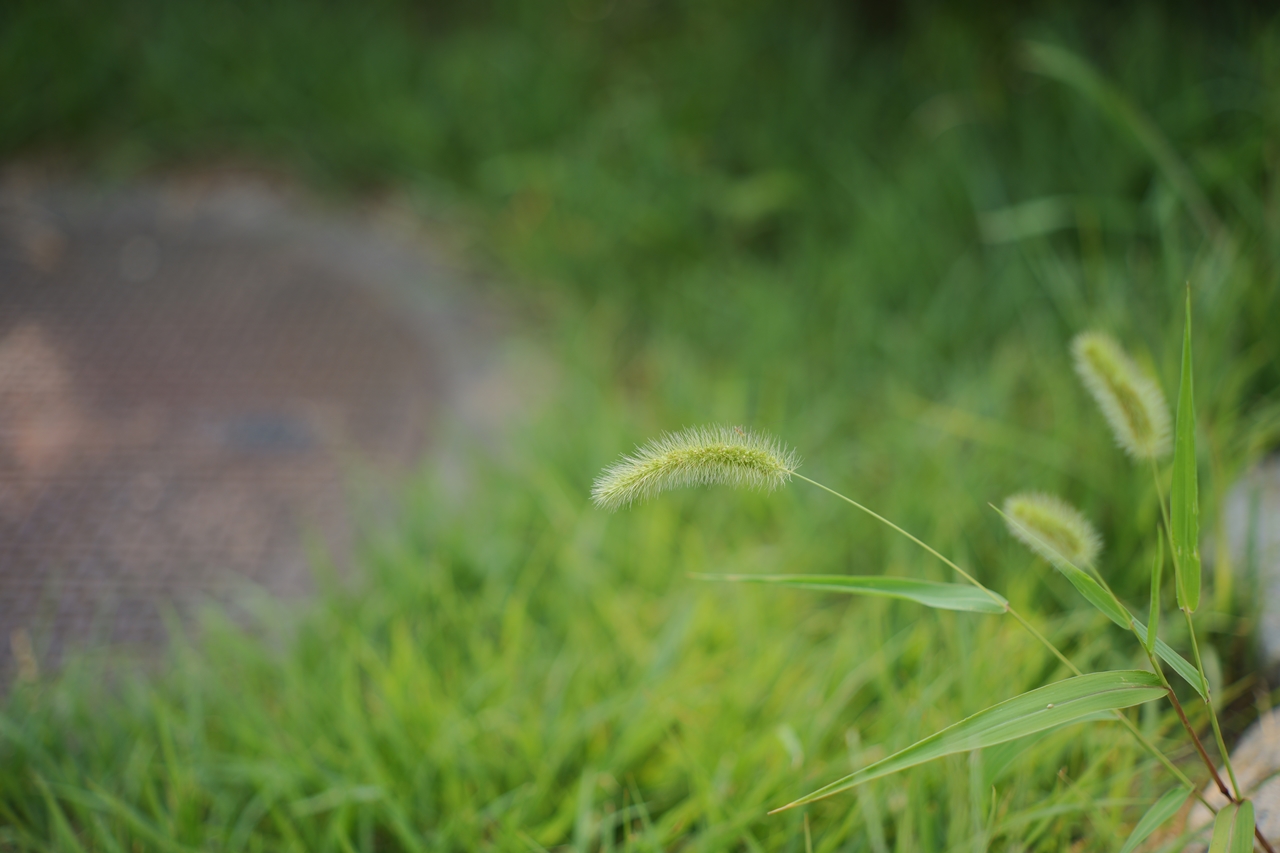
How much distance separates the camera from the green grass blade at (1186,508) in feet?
3.29

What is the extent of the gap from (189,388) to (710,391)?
1555 mm

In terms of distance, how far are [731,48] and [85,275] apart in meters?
2.45

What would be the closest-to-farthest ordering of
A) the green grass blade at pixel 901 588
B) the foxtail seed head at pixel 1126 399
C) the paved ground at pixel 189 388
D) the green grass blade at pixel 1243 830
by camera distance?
1. the green grass blade at pixel 1243 830
2. the green grass blade at pixel 901 588
3. the foxtail seed head at pixel 1126 399
4. the paved ground at pixel 189 388

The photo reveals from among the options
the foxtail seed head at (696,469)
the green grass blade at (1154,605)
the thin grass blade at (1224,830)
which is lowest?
the thin grass blade at (1224,830)

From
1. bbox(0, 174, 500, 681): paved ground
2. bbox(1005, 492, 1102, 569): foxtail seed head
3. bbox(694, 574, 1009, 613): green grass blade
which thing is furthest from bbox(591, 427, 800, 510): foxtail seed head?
bbox(0, 174, 500, 681): paved ground

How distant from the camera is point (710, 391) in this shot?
98.2 inches

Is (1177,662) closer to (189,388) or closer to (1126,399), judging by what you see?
(1126,399)

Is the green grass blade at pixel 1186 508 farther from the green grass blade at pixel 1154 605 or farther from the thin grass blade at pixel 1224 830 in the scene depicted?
the thin grass blade at pixel 1224 830

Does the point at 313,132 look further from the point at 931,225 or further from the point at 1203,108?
the point at 1203,108

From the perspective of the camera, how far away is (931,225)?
2.78 m

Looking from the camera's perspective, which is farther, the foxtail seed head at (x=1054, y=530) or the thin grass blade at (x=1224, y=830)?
the foxtail seed head at (x=1054, y=530)

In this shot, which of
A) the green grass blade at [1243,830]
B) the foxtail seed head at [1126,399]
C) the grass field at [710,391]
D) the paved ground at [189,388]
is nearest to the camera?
the green grass blade at [1243,830]

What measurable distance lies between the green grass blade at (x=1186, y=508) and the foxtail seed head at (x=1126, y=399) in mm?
215

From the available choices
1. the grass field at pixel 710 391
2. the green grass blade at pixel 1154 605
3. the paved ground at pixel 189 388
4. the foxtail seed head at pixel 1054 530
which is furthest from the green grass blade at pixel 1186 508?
the paved ground at pixel 189 388
